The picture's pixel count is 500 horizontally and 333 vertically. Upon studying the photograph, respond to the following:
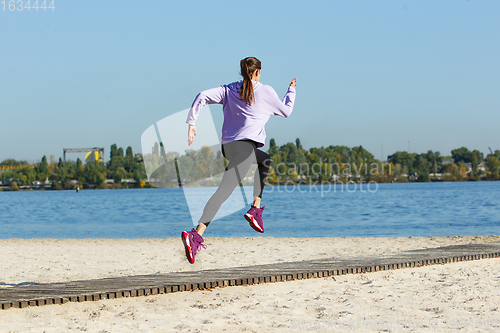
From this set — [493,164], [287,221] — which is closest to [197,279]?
[287,221]

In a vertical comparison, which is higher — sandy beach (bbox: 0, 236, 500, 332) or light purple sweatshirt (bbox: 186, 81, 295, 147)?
A: light purple sweatshirt (bbox: 186, 81, 295, 147)

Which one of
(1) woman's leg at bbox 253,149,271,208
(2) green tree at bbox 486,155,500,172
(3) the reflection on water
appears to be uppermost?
(2) green tree at bbox 486,155,500,172

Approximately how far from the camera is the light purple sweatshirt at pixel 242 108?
4.75m

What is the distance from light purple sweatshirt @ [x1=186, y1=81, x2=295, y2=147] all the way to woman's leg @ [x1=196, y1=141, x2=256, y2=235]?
75 millimetres

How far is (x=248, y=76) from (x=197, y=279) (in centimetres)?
392

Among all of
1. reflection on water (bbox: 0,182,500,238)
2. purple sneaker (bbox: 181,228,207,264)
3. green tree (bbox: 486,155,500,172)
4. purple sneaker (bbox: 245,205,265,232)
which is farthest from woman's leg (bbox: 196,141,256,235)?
green tree (bbox: 486,155,500,172)

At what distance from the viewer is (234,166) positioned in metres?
4.82

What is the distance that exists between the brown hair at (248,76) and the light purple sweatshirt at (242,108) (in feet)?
0.20

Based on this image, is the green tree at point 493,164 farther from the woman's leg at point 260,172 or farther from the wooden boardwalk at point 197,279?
the woman's leg at point 260,172

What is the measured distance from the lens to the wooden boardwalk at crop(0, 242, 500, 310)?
6.53 m

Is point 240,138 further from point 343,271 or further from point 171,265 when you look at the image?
point 171,265

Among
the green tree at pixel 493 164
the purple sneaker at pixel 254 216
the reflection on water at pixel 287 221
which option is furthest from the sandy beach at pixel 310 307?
the green tree at pixel 493 164

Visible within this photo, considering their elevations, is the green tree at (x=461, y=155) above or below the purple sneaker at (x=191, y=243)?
above

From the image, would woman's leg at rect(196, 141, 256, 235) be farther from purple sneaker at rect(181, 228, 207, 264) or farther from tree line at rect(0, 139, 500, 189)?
tree line at rect(0, 139, 500, 189)
